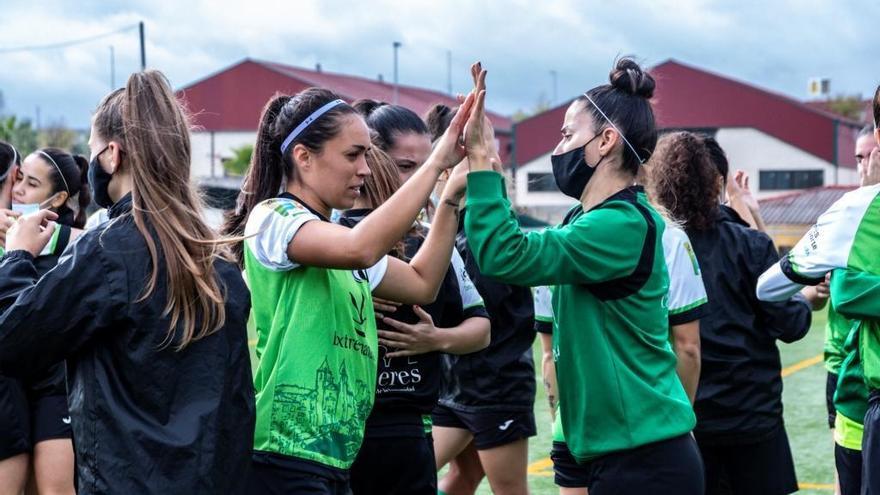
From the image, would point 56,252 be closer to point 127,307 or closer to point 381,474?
point 381,474

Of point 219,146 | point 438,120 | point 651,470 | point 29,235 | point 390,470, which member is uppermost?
point 219,146

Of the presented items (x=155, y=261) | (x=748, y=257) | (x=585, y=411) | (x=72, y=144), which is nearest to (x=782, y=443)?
(x=748, y=257)

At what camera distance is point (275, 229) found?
3.37m

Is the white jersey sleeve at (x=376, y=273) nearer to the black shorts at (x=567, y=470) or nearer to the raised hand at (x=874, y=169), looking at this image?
the black shorts at (x=567, y=470)

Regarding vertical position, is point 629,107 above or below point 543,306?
above

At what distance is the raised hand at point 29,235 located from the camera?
3123 millimetres

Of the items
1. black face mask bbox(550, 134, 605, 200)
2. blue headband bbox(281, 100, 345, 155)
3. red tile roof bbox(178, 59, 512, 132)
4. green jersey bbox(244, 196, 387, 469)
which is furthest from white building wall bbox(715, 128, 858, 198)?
green jersey bbox(244, 196, 387, 469)

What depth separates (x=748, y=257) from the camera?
5.31m

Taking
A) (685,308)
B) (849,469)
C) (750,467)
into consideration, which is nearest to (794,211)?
(750,467)

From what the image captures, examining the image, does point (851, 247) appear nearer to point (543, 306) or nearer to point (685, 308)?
point (685, 308)

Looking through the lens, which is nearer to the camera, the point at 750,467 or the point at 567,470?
the point at 567,470

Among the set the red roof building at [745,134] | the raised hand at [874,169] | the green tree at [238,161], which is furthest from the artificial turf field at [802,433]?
the green tree at [238,161]

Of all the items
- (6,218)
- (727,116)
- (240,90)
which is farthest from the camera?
(240,90)

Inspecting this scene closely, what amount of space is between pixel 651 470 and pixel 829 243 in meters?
0.98
